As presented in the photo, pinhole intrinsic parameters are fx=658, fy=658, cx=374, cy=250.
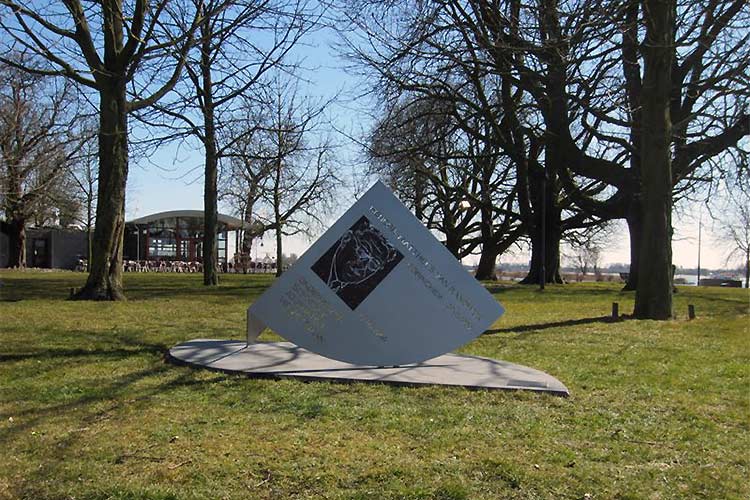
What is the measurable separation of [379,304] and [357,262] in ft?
2.04

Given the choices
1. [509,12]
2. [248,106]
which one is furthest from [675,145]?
[248,106]

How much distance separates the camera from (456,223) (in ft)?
139

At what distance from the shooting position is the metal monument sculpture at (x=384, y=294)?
27.5ft

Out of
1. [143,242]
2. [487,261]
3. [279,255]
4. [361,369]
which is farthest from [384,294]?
[143,242]

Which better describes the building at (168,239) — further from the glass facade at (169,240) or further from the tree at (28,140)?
the tree at (28,140)

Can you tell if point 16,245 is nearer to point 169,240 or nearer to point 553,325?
point 169,240

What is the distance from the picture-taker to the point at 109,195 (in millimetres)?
15984

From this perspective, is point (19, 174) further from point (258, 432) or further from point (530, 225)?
point (258, 432)

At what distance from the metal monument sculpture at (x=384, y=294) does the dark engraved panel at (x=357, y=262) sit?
13 millimetres

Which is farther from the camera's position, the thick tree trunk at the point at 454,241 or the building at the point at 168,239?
the building at the point at 168,239

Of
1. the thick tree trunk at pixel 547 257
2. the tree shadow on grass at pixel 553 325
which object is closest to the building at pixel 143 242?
the thick tree trunk at pixel 547 257

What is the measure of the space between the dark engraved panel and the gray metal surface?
3.12 ft

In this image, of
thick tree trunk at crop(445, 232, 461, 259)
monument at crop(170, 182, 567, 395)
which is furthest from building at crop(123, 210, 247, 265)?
monument at crop(170, 182, 567, 395)

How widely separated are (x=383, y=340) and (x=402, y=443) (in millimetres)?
3071
